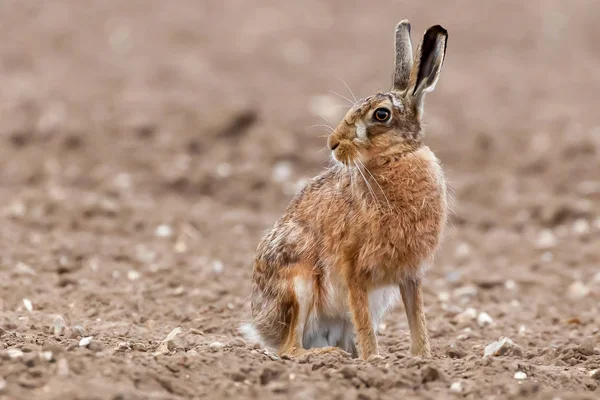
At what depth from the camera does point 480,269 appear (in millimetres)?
9609

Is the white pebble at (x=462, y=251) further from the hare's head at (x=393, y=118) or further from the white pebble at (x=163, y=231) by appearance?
the hare's head at (x=393, y=118)

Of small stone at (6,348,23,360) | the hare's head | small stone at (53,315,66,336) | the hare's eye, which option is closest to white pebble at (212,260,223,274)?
small stone at (53,315,66,336)

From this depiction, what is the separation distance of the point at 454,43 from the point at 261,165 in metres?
6.77

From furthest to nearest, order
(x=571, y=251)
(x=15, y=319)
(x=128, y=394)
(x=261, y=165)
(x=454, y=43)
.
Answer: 1. (x=454, y=43)
2. (x=261, y=165)
3. (x=571, y=251)
4. (x=15, y=319)
5. (x=128, y=394)

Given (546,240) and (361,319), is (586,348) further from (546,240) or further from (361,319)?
(546,240)

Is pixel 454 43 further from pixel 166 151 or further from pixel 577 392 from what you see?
pixel 577 392

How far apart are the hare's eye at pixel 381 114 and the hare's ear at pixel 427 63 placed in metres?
0.22

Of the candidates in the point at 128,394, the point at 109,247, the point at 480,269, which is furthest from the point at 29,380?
the point at 480,269

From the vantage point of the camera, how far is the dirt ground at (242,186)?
5.20 meters

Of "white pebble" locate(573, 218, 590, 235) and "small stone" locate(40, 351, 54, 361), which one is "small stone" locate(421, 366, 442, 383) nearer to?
"small stone" locate(40, 351, 54, 361)

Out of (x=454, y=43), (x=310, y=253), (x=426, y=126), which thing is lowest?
(x=310, y=253)

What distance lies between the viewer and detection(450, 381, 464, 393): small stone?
5.02 m

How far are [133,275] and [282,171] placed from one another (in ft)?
12.4

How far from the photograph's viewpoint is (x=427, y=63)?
19.6 feet
